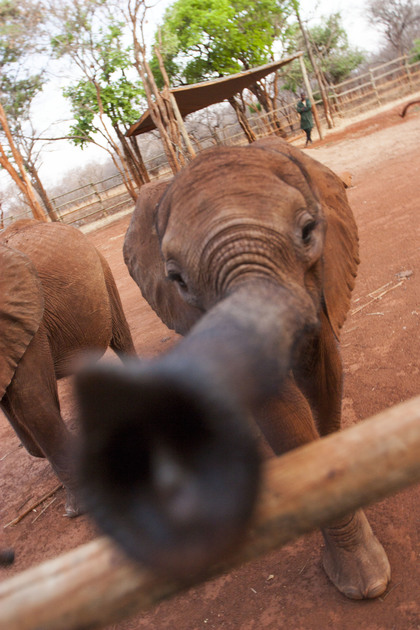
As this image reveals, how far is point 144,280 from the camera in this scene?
7.74 ft

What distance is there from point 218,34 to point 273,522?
25.0 meters

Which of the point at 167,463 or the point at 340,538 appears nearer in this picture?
the point at 167,463

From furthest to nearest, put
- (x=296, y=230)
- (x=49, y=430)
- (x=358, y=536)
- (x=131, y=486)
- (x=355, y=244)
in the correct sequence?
(x=49, y=430)
(x=355, y=244)
(x=358, y=536)
(x=296, y=230)
(x=131, y=486)

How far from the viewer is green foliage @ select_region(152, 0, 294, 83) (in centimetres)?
2214

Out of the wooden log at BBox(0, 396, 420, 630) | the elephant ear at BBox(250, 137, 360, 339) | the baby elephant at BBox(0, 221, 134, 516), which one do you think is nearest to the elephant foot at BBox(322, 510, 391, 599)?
the elephant ear at BBox(250, 137, 360, 339)

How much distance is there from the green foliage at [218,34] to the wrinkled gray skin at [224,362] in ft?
75.5

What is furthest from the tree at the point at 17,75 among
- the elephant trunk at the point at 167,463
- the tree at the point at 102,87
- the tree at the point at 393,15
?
the tree at the point at 393,15

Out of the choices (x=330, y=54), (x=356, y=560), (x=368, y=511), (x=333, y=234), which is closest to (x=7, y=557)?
(x=356, y=560)

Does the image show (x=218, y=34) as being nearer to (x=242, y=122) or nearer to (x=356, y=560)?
(x=242, y=122)

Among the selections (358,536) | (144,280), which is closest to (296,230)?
(144,280)

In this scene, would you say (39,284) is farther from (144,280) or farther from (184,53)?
(184,53)

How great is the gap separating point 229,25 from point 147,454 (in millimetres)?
24852

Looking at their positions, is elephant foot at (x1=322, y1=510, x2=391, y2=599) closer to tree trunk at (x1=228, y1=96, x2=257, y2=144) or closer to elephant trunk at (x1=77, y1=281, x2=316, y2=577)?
elephant trunk at (x1=77, y1=281, x2=316, y2=577)

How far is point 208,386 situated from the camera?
82 cm
